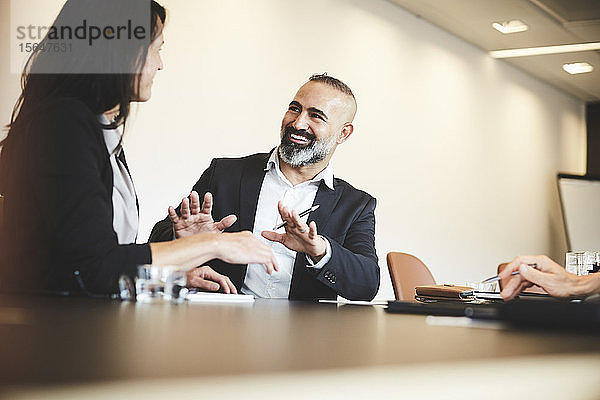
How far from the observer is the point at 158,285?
1.58m

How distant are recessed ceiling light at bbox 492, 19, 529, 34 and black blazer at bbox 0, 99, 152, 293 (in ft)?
21.2

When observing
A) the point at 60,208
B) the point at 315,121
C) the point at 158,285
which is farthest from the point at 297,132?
the point at 158,285

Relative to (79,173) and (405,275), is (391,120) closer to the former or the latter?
(405,275)

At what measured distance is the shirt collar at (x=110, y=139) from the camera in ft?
6.70

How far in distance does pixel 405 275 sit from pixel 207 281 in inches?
70.7

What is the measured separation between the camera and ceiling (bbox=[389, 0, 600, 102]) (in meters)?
7.03

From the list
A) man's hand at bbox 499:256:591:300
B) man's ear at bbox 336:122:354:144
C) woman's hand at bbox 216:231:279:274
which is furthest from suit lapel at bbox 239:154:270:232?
man's hand at bbox 499:256:591:300

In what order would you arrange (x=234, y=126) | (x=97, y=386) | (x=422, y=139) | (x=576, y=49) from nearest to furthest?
(x=97, y=386) < (x=234, y=126) < (x=422, y=139) < (x=576, y=49)

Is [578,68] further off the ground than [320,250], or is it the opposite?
[578,68]

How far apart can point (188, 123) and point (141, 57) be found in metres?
2.92

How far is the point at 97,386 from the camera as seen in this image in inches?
10.8

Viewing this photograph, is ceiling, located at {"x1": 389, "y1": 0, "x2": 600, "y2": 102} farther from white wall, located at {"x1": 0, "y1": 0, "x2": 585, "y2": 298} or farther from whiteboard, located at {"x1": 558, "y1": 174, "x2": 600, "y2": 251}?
whiteboard, located at {"x1": 558, "y1": 174, "x2": 600, "y2": 251}

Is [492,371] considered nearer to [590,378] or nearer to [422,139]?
[590,378]

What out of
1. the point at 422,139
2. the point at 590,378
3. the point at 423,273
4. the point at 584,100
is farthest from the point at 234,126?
the point at 584,100
